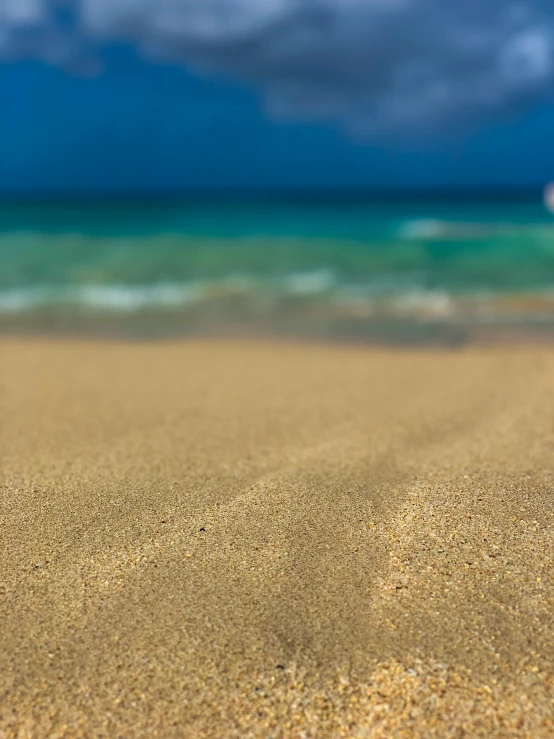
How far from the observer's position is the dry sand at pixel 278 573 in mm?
1442

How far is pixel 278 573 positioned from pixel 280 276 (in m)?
9.45

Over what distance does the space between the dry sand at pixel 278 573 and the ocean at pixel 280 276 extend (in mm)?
3009

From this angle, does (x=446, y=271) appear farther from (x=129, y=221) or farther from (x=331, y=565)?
(x=129, y=221)

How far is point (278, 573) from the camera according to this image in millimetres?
1859

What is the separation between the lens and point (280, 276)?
36.4ft

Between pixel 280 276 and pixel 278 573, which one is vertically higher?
pixel 280 276

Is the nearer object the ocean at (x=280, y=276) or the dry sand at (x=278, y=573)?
the dry sand at (x=278, y=573)

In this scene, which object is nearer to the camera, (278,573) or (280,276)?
(278,573)

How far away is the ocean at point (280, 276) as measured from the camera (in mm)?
6719

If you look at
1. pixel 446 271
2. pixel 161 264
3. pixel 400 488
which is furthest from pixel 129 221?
pixel 400 488

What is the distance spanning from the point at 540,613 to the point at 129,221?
21.3 m

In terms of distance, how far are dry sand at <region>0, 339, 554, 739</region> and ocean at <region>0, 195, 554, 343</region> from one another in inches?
118

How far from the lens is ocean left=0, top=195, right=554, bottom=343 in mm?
6719

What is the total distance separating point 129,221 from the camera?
2169 centimetres
